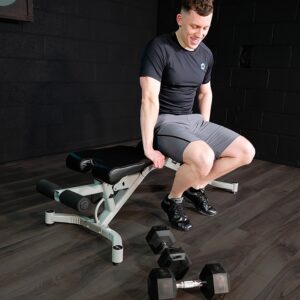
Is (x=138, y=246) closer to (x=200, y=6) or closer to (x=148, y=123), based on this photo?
(x=148, y=123)

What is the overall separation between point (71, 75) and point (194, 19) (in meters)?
1.61

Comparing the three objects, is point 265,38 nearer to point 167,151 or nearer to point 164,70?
point 164,70

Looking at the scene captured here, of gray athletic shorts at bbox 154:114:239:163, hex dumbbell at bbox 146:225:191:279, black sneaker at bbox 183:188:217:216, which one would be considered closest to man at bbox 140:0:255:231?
gray athletic shorts at bbox 154:114:239:163

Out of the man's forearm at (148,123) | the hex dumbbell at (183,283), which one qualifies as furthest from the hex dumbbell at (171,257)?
the man's forearm at (148,123)

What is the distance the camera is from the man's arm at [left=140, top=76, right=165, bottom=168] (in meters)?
1.56

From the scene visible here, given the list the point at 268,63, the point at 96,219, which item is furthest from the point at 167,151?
the point at 268,63

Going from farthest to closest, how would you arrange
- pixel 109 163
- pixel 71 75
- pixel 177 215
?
pixel 71 75 < pixel 177 215 < pixel 109 163

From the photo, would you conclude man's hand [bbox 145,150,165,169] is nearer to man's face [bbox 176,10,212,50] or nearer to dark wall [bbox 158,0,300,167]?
man's face [bbox 176,10,212,50]

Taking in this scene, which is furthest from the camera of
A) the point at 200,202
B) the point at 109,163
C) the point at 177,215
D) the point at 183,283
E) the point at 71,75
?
the point at 71,75

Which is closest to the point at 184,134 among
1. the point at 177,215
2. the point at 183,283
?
the point at 177,215

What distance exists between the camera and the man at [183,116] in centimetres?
155

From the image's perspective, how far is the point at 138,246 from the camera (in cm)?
153

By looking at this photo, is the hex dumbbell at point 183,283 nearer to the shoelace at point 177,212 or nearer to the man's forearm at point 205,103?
the shoelace at point 177,212

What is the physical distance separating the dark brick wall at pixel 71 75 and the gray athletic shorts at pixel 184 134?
1.36 metres
